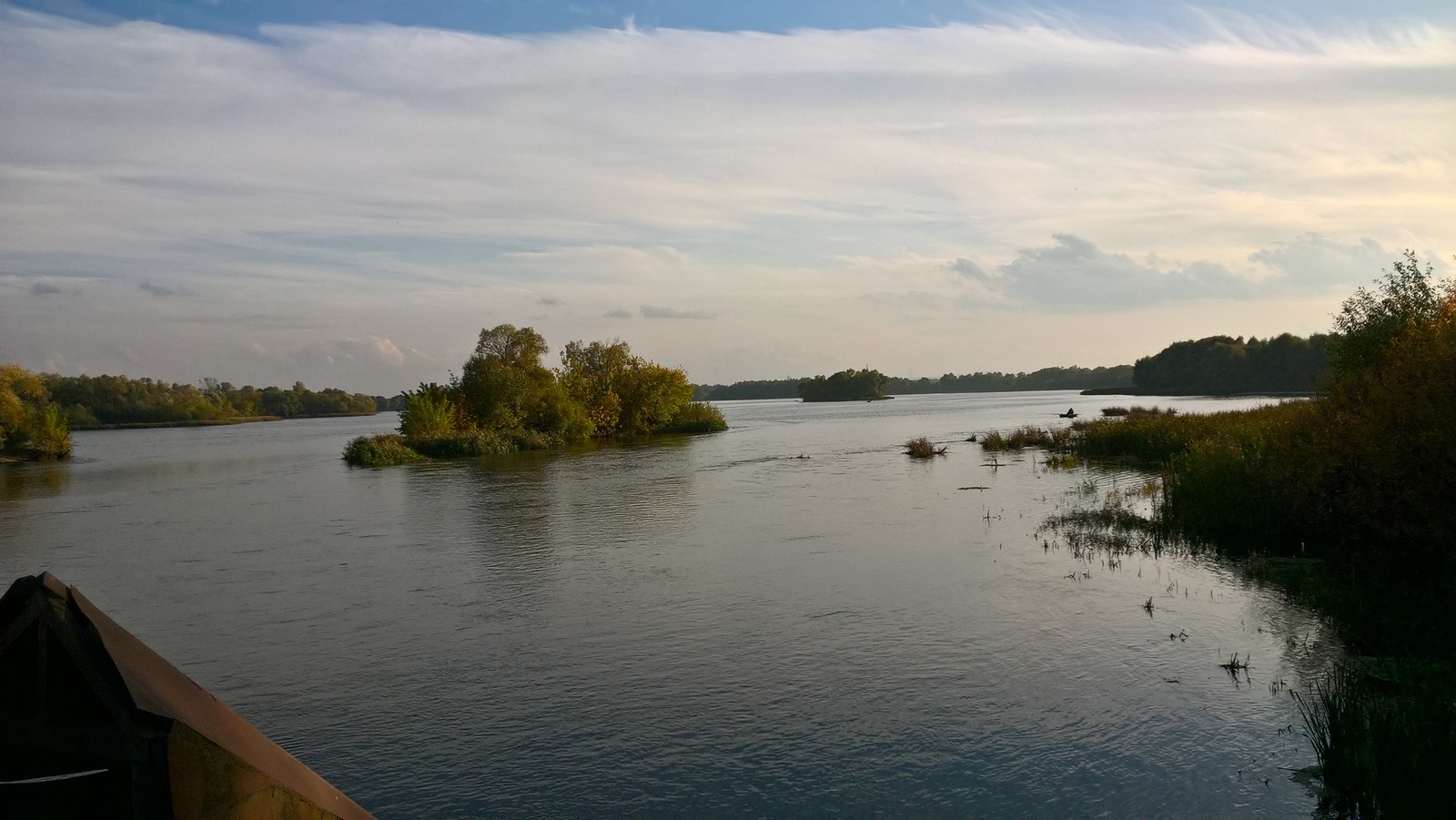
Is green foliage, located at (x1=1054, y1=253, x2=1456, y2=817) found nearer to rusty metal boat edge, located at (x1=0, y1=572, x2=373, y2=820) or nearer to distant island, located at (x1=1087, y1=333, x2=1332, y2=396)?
rusty metal boat edge, located at (x1=0, y1=572, x2=373, y2=820)

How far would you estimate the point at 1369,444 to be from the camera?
534 inches

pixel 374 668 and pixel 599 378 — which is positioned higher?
pixel 599 378

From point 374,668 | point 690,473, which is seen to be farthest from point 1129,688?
point 690,473

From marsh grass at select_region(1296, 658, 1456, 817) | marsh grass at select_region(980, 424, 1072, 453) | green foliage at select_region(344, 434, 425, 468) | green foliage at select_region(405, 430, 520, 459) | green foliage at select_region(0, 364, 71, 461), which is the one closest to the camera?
marsh grass at select_region(1296, 658, 1456, 817)

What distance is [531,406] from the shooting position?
65125 mm

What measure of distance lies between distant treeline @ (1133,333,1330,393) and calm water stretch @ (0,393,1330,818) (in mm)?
102117

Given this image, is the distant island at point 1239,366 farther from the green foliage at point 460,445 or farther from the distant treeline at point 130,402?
the distant treeline at point 130,402

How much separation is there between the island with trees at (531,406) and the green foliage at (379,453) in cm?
6

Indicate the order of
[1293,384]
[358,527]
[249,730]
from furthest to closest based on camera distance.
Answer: [1293,384]
[358,527]
[249,730]

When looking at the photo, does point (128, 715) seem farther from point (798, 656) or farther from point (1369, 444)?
point (1369, 444)

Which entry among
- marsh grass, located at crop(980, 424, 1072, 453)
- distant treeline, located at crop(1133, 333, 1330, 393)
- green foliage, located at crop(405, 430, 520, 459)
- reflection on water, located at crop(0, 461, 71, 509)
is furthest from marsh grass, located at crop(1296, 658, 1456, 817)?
distant treeline, located at crop(1133, 333, 1330, 393)

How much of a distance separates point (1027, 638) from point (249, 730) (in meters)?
10.8

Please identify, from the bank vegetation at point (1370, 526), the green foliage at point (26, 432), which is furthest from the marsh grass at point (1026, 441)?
the green foliage at point (26, 432)

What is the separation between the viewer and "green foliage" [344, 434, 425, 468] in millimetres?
48406
